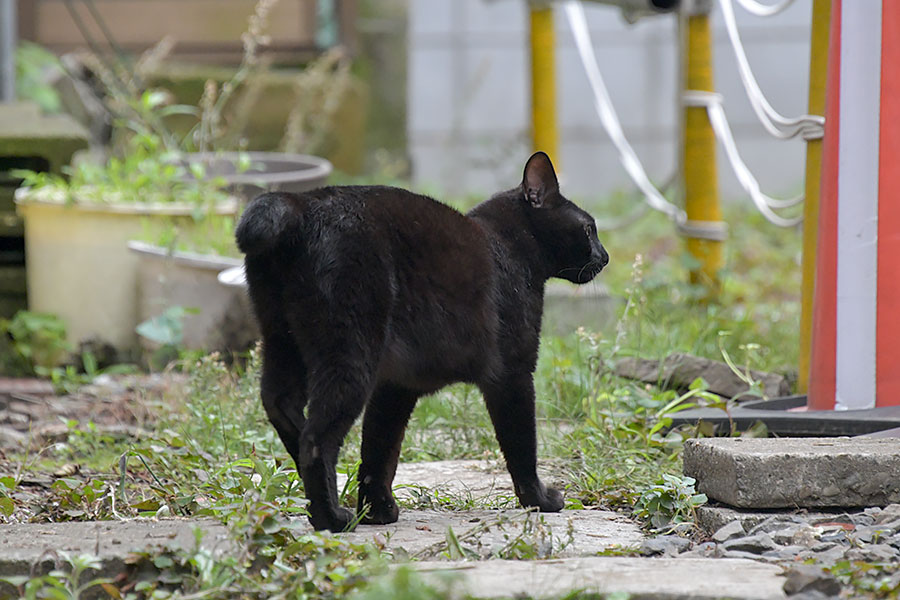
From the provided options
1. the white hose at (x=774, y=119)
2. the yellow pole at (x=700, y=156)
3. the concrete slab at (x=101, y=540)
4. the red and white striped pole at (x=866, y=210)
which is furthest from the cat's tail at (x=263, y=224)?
the yellow pole at (x=700, y=156)

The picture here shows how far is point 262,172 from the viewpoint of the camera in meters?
5.46

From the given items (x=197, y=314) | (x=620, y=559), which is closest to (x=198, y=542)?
(x=620, y=559)

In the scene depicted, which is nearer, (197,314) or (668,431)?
(668,431)

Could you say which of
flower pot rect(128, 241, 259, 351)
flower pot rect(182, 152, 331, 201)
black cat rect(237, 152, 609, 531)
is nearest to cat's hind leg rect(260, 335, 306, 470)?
black cat rect(237, 152, 609, 531)

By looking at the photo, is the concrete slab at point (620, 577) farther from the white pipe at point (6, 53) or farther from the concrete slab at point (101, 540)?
the white pipe at point (6, 53)

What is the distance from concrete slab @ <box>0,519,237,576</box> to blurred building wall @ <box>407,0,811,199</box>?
708cm

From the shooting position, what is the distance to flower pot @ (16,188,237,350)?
4.72 meters

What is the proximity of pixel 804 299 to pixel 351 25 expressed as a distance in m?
5.02

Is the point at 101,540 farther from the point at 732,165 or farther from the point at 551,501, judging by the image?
the point at 732,165

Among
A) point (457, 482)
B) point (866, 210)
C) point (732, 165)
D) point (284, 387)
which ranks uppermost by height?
point (732, 165)

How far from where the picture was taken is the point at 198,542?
2.02 metres

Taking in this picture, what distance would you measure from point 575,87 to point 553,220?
707 centimetres

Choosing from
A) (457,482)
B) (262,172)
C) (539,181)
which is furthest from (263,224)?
(262,172)

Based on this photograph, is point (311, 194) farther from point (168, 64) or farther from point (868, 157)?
A: point (168, 64)
